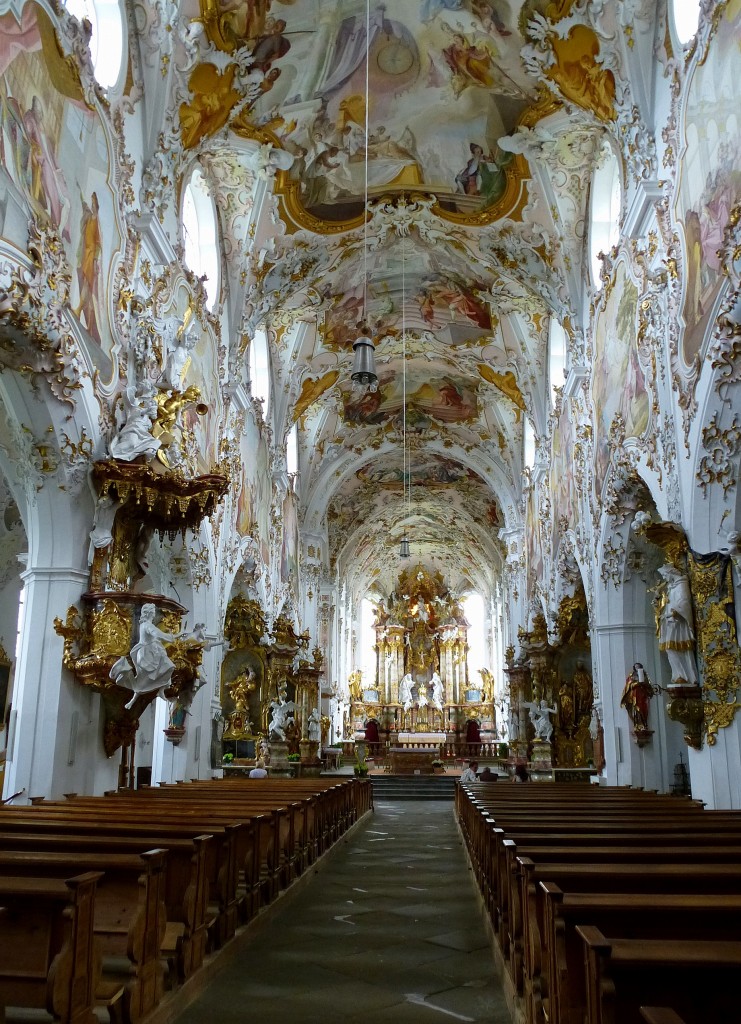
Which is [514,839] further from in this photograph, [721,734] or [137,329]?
[137,329]

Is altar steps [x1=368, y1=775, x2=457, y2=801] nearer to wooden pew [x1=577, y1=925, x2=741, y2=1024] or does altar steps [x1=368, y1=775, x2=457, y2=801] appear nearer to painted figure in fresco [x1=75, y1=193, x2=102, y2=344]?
painted figure in fresco [x1=75, y1=193, x2=102, y2=344]

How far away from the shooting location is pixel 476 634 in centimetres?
4656

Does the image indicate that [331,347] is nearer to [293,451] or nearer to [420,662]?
[293,451]

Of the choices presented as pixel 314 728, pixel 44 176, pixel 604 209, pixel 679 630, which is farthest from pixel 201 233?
pixel 314 728

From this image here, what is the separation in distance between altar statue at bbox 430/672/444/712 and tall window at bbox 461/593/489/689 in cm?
169

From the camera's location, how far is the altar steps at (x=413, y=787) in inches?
906

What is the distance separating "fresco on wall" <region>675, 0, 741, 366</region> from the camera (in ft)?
29.0

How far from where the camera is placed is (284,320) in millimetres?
20516

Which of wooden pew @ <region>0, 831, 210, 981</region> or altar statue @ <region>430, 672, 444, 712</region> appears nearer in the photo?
wooden pew @ <region>0, 831, 210, 981</region>

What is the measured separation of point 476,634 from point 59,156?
3994 cm

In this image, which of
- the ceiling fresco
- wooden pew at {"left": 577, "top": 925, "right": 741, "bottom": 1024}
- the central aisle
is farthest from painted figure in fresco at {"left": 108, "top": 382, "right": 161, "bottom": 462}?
wooden pew at {"left": 577, "top": 925, "right": 741, "bottom": 1024}

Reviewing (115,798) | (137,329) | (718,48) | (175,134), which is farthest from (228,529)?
(718,48)

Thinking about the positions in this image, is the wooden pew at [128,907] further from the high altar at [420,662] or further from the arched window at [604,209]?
the high altar at [420,662]

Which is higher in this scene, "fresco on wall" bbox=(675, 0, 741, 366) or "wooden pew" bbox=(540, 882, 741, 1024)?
"fresco on wall" bbox=(675, 0, 741, 366)
